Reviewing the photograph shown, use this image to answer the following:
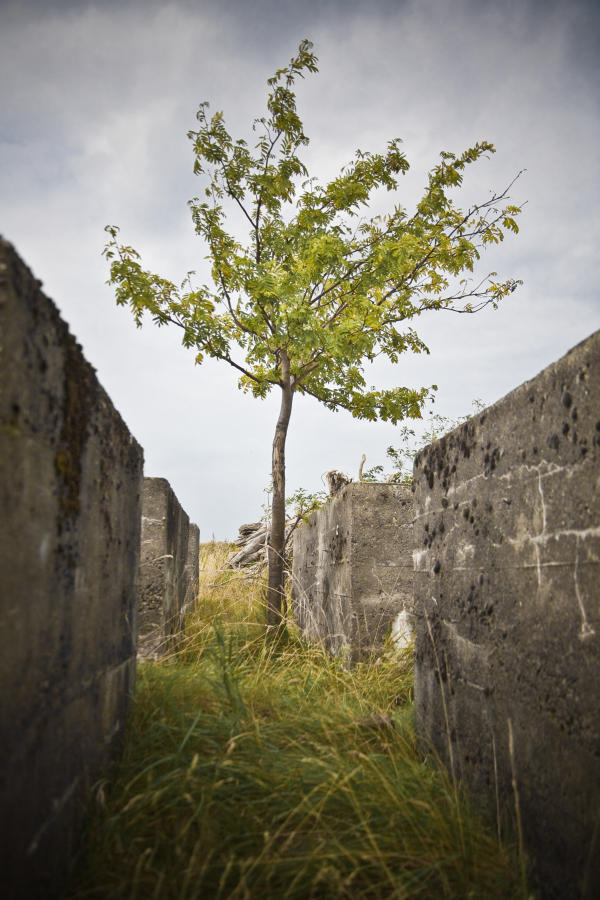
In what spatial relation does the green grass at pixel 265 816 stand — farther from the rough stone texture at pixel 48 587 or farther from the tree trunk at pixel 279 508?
the tree trunk at pixel 279 508

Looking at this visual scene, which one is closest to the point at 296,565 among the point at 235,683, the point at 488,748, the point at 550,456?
the point at 235,683

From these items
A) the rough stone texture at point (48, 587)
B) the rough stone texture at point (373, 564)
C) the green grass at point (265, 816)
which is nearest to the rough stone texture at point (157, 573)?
the green grass at point (265, 816)

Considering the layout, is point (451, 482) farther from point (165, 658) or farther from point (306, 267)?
point (306, 267)

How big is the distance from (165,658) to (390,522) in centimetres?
187

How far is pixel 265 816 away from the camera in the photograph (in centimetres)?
198

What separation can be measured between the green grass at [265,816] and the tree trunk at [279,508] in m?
3.49

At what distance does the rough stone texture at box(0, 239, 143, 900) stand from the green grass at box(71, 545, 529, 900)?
0.17m

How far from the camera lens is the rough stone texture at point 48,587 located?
128 centimetres

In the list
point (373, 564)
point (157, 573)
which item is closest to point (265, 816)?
point (157, 573)

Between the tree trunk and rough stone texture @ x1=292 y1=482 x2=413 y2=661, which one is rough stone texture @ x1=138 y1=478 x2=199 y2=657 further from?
the tree trunk

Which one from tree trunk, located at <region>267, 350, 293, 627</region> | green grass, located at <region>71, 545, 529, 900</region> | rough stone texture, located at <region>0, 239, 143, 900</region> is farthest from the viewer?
tree trunk, located at <region>267, 350, 293, 627</region>

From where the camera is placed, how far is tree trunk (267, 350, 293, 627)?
6457mm

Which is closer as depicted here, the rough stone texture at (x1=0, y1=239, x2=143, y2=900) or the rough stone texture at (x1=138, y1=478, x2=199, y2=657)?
the rough stone texture at (x1=0, y1=239, x2=143, y2=900)

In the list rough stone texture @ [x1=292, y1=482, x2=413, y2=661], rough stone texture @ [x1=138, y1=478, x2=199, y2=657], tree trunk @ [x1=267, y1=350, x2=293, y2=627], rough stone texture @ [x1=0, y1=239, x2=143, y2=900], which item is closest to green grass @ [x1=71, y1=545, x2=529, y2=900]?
rough stone texture @ [x1=0, y1=239, x2=143, y2=900]
